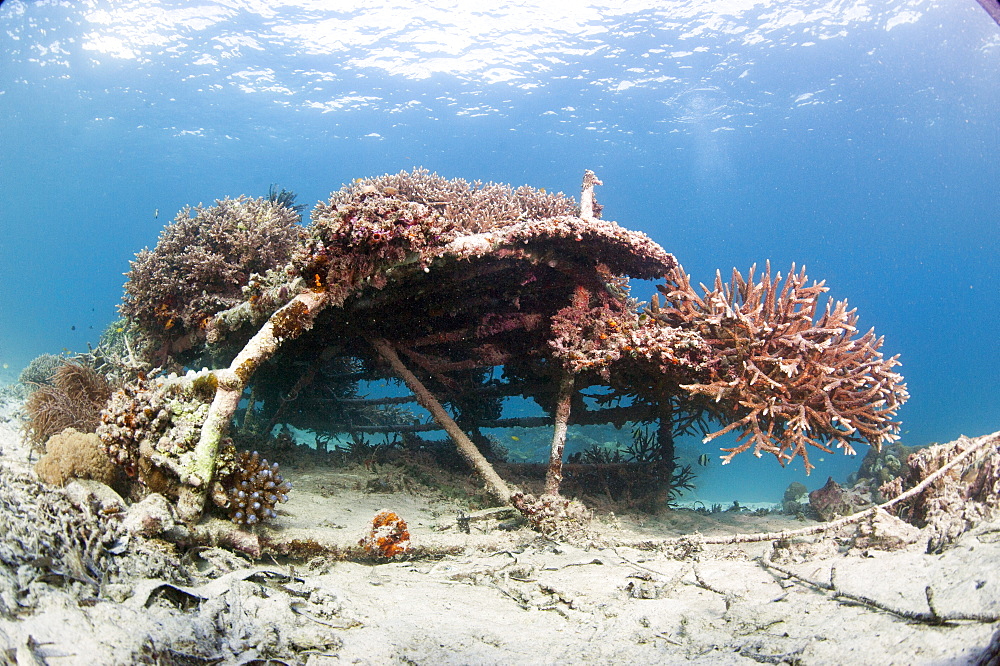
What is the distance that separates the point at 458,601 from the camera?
10.3 feet

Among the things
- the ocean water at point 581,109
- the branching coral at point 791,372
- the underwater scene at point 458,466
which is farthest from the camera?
the ocean water at point 581,109

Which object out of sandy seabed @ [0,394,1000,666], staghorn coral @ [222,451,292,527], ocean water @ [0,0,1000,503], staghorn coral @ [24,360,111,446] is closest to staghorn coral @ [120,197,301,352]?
staghorn coral @ [24,360,111,446]

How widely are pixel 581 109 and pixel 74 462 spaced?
4543cm

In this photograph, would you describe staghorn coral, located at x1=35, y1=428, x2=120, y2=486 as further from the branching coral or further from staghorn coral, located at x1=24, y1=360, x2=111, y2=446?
the branching coral

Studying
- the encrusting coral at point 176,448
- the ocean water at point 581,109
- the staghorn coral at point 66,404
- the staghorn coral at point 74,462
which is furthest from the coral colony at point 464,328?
the ocean water at point 581,109

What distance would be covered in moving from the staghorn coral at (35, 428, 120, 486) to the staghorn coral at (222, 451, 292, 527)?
896 mm

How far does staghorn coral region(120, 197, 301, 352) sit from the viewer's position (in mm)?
5656

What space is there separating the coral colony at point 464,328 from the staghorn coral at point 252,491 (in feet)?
0.05

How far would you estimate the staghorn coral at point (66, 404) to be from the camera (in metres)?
5.11

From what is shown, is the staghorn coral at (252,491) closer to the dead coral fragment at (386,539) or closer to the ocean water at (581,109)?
the dead coral fragment at (386,539)

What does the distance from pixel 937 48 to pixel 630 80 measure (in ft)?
69.0

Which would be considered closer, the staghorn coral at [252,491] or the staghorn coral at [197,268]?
the staghorn coral at [252,491]

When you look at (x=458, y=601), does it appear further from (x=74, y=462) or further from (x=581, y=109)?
(x=581, y=109)

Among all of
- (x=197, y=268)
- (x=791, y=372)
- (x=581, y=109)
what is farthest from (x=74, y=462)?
(x=581, y=109)
